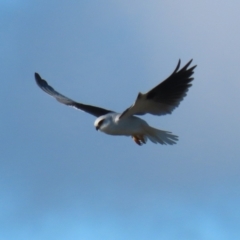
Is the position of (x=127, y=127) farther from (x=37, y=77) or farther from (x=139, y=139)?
(x=37, y=77)

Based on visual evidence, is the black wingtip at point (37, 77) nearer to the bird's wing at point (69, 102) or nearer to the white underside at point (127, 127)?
the bird's wing at point (69, 102)

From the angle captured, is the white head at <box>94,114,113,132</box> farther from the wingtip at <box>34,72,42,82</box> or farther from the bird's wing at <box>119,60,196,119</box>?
the wingtip at <box>34,72,42,82</box>

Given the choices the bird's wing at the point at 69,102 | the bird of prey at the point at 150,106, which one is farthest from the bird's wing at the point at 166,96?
the bird's wing at the point at 69,102

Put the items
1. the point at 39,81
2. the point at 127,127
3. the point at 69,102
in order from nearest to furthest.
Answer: the point at 127,127, the point at 69,102, the point at 39,81

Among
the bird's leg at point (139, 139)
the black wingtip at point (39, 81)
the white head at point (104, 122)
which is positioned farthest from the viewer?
the black wingtip at point (39, 81)

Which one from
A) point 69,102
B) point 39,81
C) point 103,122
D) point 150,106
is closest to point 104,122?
point 103,122

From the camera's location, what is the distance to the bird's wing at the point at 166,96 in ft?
42.0

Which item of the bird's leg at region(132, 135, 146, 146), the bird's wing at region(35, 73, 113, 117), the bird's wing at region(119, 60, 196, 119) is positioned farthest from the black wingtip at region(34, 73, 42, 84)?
the bird's wing at region(119, 60, 196, 119)

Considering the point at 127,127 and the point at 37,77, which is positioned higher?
the point at 37,77

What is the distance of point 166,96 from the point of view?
13031mm

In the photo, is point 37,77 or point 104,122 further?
point 37,77

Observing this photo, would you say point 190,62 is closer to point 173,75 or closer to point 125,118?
point 173,75

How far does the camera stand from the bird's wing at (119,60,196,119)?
12.8 meters

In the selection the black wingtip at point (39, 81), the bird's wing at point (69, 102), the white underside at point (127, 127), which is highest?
the black wingtip at point (39, 81)
